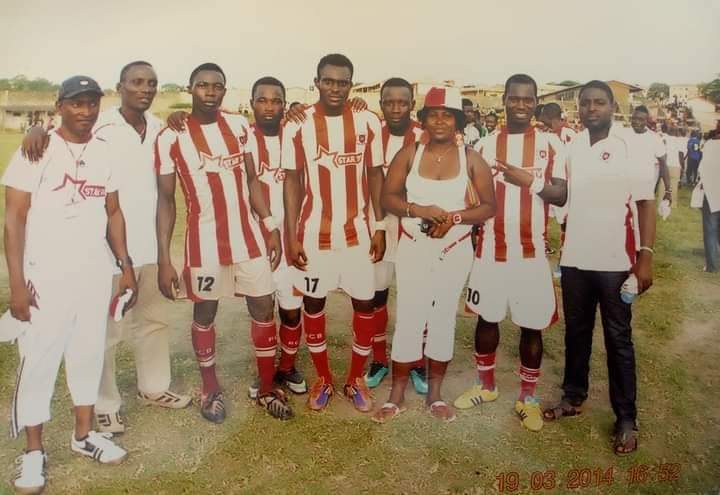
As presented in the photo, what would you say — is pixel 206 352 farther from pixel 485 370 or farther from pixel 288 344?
pixel 485 370

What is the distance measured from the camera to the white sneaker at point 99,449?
2.80m

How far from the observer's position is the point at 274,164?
3.03 meters

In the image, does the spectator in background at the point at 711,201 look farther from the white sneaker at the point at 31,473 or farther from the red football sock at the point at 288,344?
the white sneaker at the point at 31,473

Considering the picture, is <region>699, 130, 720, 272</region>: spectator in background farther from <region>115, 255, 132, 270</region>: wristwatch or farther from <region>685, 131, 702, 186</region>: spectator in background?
<region>115, 255, 132, 270</region>: wristwatch

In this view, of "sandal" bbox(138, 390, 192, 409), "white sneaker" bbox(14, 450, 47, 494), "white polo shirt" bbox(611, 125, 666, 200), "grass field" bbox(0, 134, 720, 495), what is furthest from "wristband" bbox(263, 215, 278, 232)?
"white polo shirt" bbox(611, 125, 666, 200)

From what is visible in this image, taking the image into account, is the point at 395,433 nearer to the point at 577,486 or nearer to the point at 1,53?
the point at 577,486

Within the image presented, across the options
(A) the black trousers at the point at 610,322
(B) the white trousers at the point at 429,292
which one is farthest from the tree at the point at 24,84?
(A) the black trousers at the point at 610,322

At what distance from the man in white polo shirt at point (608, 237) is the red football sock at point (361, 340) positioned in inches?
40.4

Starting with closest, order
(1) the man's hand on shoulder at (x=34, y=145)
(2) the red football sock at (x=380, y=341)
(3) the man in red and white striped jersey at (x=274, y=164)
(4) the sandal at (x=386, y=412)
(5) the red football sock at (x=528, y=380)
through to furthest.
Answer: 1. (1) the man's hand on shoulder at (x=34, y=145)
2. (3) the man in red and white striped jersey at (x=274, y=164)
3. (4) the sandal at (x=386, y=412)
4. (5) the red football sock at (x=528, y=380)
5. (2) the red football sock at (x=380, y=341)

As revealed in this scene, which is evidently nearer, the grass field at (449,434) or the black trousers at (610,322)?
the grass field at (449,434)

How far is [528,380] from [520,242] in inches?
29.9

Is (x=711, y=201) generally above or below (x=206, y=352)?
above

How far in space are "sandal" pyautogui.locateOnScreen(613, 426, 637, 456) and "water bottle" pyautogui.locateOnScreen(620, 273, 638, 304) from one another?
25.3 inches

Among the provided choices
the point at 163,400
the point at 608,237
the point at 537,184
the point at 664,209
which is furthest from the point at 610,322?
the point at 163,400
